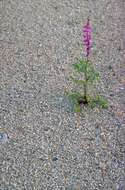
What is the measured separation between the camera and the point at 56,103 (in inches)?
136

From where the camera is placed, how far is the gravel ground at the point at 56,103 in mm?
2900

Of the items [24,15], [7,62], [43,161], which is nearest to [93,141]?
[43,161]

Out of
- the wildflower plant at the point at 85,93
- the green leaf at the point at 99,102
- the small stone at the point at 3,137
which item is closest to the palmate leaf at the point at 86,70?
the wildflower plant at the point at 85,93

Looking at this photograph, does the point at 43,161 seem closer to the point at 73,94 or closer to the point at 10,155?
the point at 10,155

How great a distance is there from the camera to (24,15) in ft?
15.3

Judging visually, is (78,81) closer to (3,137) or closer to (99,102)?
(99,102)

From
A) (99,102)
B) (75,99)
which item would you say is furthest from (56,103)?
(99,102)

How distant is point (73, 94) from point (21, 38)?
3.44 ft

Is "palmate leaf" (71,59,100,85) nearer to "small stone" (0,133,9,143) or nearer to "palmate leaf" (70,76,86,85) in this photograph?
"palmate leaf" (70,76,86,85)

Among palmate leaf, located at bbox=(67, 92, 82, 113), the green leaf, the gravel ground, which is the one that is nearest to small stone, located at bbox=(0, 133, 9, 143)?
the gravel ground

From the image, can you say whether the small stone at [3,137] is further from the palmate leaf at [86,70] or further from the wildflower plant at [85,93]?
the palmate leaf at [86,70]

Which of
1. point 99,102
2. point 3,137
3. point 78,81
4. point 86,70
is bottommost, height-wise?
point 3,137

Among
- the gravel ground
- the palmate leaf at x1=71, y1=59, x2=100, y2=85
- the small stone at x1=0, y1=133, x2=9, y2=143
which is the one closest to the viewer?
the gravel ground

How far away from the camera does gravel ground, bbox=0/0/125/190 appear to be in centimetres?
290
